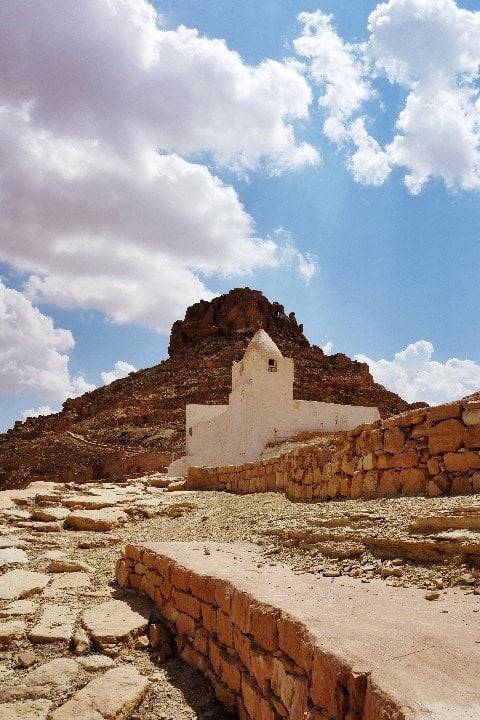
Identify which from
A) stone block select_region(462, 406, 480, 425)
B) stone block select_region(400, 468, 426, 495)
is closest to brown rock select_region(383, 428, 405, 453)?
stone block select_region(400, 468, 426, 495)

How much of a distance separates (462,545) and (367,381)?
57.1 meters

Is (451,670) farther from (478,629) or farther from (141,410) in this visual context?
(141,410)

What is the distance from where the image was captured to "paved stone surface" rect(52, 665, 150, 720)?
3.44 m

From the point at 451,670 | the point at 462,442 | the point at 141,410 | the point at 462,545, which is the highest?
the point at 141,410

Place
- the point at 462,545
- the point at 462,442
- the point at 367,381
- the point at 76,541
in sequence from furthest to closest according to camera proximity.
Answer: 1. the point at 367,381
2. the point at 76,541
3. the point at 462,442
4. the point at 462,545

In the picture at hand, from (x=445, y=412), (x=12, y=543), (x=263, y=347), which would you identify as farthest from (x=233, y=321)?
(x=445, y=412)

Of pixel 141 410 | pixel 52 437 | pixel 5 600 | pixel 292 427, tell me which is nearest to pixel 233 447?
pixel 292 427

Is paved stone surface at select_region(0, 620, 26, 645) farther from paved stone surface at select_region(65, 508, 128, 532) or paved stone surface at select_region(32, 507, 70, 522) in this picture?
paved stone surface at select_region(32, 507, 70, 522)

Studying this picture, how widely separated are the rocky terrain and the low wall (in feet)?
1.14

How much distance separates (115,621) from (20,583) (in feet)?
5.28

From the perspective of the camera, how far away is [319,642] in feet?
8.54

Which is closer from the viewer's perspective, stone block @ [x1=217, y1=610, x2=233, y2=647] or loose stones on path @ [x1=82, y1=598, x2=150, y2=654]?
stone block @ [x1=217, y1=610, x2=233, y2=647]

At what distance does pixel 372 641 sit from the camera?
256 cm

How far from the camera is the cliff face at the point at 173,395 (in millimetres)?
38281
